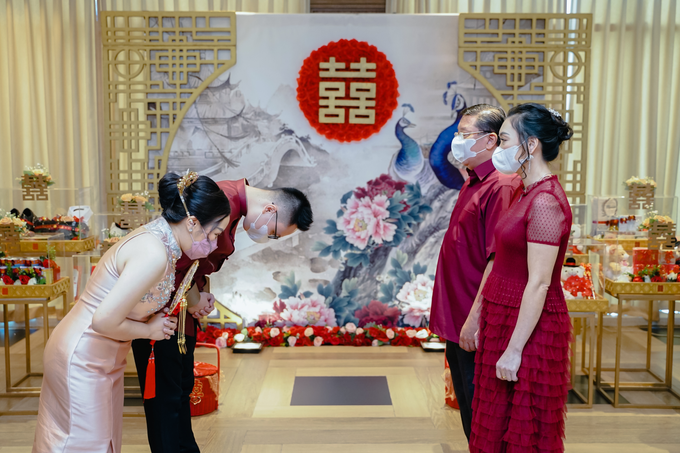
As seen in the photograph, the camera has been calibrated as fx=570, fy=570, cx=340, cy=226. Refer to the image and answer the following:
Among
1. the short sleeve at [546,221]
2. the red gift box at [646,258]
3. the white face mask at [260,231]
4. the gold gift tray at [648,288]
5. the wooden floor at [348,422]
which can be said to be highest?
the short sleeve at [546,221]

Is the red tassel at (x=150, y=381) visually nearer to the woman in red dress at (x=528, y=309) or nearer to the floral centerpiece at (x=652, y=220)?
the woman in red dress at (x=528, y=309)

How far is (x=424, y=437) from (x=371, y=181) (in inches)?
78.8

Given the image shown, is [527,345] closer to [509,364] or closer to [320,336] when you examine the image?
[509,364]

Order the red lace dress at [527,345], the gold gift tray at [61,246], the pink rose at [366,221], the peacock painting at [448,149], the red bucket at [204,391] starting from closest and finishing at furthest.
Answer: the red lace dress at [527,345] < the red bucket at [204,391] < the gold gift tray at [61,246] < the peacock painting at [448,149] < the pink rose at [366,221]

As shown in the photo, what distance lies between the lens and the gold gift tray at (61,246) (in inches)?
135

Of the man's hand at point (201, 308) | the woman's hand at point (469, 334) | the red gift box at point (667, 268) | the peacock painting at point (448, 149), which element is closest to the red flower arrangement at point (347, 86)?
the peacock painting at point (448, 149)

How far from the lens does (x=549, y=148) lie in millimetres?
1779

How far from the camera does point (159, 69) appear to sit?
409cm

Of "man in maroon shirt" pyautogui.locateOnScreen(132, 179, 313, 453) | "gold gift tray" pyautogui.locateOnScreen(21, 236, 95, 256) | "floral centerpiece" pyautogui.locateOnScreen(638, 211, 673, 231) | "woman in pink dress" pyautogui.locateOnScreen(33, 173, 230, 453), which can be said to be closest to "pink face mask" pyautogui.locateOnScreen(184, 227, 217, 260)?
"woman in pink dress" pyautogui.locateOnScreen(33, 173, 230, 453)

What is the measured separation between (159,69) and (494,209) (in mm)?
2935

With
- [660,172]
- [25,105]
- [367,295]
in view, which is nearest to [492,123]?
[367,295]

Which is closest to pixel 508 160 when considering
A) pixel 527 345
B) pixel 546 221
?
pixel 546 221

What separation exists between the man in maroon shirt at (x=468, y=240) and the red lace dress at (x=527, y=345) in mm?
271

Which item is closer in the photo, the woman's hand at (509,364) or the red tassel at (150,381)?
the woman's hand at (509,364)
